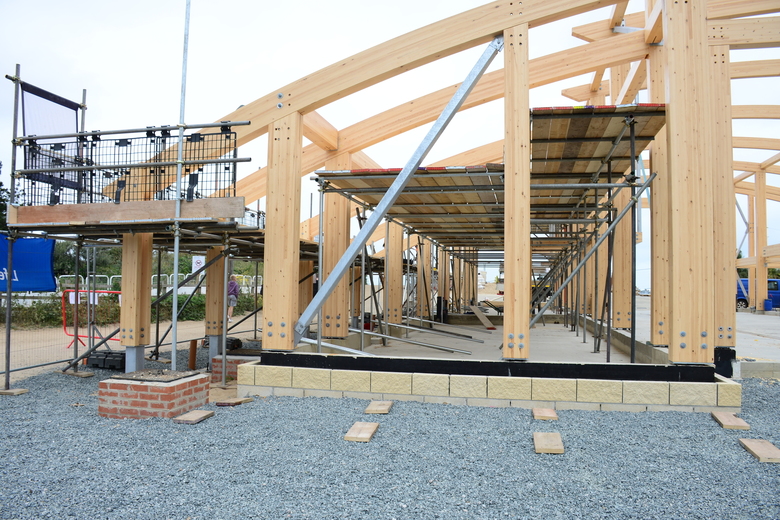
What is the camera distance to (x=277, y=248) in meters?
6.41

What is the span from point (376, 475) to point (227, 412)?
2.41 meters

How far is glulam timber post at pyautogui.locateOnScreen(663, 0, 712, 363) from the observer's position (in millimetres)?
5316

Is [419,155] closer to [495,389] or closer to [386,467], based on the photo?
[495,389]

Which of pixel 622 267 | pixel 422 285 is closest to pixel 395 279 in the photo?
pixel 422 285

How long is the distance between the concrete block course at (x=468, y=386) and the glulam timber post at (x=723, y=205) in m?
3.85

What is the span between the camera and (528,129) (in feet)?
18.4

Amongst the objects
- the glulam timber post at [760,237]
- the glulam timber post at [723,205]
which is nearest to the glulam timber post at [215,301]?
the glulam timber post at [723,205]

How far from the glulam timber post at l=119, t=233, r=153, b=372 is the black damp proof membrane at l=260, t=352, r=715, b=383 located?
8.53 feet

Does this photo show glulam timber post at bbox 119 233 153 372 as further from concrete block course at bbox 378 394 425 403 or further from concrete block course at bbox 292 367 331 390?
concrete block course at bbox 378 394 425 403

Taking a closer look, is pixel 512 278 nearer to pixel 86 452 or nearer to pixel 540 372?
pixel 540 372

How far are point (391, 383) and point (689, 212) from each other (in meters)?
3.72

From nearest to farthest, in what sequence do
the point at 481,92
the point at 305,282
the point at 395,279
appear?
the point at 481,92 → the point at 395,279 → the point at 305,282

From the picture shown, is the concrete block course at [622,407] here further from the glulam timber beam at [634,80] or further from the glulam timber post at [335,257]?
the glulam timber beam at [634,80]

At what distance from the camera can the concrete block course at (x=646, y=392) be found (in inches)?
205
